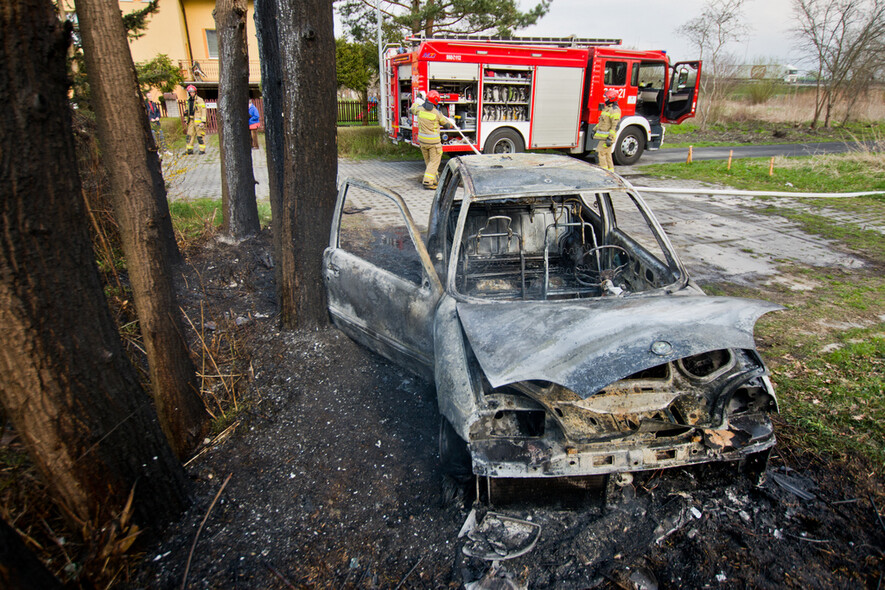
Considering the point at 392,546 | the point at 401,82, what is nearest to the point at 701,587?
the point at 392,546

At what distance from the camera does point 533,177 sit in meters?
3.67

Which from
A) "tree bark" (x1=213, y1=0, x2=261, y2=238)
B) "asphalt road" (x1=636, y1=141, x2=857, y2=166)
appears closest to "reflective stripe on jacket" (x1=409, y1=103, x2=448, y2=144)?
"tree bark" (x1=213, y1=0, x2=261, y2=238)

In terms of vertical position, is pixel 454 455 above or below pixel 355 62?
below

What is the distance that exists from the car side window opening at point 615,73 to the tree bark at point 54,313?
13.1 meters

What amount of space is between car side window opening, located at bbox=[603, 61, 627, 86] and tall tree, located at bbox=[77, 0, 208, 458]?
12286 millimetres

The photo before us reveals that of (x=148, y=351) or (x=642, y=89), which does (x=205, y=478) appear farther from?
(x=642, y=89)

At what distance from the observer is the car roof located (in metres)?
3.49

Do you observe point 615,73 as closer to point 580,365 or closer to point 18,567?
point 580,365

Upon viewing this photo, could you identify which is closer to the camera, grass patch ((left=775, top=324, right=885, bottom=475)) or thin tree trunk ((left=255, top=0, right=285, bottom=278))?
grass patch ((left=775, top=324, right=885, bottom=475))

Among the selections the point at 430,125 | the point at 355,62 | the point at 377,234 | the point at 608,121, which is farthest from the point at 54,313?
the point at 355,62

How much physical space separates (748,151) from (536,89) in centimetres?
859

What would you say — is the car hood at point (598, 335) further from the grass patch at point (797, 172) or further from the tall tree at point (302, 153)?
the grass patch at point (797, 172)

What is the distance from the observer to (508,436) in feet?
8.12

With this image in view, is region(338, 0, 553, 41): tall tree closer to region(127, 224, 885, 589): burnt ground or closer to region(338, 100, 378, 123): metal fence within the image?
region(338, 100, 378, 123): metal fence
